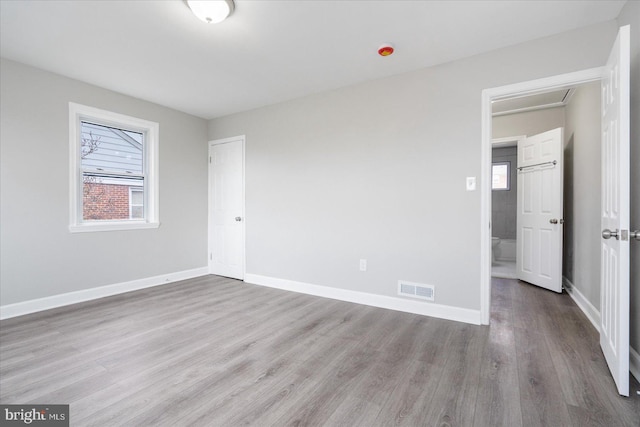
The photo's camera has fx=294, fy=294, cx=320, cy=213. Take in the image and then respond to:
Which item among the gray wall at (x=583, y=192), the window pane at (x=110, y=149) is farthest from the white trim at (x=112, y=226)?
the gray wall at (x=583, y=192)

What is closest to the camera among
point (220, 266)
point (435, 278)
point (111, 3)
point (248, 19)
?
point (111, 3)

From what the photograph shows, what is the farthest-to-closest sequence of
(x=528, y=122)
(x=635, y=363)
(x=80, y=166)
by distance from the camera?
1. (x=528, y=122)
2. (x=80, y=166)
3. (x=635, y=363)

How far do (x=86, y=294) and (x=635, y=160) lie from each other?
5155 mm

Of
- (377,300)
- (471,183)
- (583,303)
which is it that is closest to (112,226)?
(377,300)

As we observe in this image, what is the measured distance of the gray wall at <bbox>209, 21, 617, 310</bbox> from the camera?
272 cm

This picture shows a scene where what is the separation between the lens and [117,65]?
2947 millimetres

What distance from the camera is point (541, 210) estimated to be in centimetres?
397

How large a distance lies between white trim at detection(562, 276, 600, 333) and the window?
3.16m

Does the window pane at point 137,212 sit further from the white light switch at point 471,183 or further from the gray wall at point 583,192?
the gray wall at point 583,192

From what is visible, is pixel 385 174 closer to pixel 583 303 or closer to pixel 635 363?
pixel 635 363

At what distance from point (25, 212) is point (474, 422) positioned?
417 cm

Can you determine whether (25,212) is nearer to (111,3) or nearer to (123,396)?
(111,3)

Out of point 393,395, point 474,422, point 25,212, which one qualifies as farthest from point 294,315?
point 25,212

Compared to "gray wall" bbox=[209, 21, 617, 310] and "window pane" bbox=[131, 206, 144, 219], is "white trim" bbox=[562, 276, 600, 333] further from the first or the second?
"window pane" bbox=[131, 206, 144, 219]
